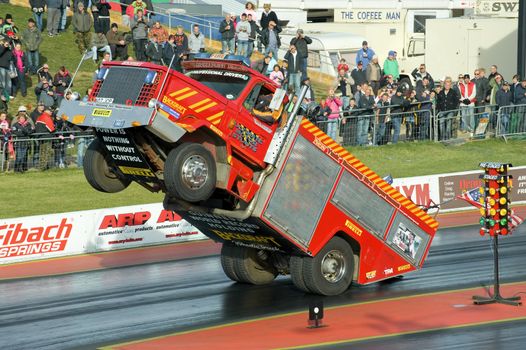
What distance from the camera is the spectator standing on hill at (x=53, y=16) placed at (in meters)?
36.4

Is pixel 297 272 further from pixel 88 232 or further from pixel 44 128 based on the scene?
pixel 44 128

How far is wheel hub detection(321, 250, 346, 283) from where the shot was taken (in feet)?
63.8

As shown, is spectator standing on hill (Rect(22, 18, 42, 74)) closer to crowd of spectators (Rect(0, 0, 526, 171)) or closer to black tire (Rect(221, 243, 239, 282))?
crowd of spectators (Rect(0, 0, 526, 171))

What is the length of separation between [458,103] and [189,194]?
20.1m

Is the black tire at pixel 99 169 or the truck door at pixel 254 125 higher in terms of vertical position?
the truck door at pixel 254 125

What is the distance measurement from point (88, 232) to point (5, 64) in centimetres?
865

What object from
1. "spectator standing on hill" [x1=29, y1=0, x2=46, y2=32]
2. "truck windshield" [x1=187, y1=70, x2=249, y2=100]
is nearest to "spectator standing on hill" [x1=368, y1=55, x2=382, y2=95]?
"spectator standing on hill" [x1=29, y1=0, x2=46, y2=32]

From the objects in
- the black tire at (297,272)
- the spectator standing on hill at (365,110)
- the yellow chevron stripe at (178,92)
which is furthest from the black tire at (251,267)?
the spectator standing on hill at (365,110)

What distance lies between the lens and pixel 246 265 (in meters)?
20.9

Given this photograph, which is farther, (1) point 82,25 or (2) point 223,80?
(1) point 82,25

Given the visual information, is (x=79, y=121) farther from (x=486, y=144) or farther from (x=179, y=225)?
(x=486, y=144)

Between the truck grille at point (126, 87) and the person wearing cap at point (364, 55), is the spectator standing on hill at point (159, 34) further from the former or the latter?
the truck grille at point (126, 87)

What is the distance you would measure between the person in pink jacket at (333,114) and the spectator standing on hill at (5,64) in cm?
949

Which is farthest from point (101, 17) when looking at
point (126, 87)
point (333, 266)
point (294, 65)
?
point (126, 87)
